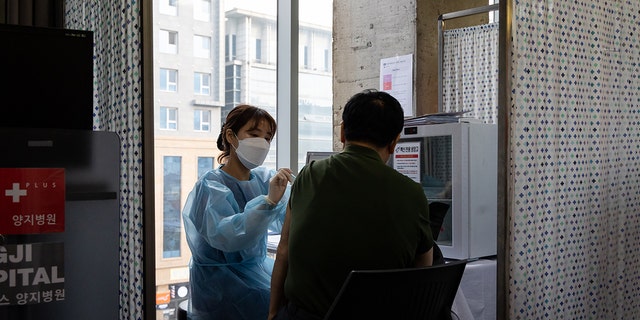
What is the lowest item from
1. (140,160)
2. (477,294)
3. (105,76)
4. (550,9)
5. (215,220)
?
(477,294)

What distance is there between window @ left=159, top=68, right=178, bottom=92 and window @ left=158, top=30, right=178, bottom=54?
0.12m

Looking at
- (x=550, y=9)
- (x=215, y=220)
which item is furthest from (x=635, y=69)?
(x=215, y=220)

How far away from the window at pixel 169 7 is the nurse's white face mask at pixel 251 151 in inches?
55.8

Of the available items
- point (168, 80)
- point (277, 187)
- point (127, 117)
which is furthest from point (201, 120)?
point (127, 117)

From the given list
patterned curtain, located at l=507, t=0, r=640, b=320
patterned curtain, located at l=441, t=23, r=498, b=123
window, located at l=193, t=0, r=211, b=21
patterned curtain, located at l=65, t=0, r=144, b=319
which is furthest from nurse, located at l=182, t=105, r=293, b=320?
patterned curtain, located at l=441, t=23, r=498, b=123

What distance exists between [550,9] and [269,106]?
2411 millimetres

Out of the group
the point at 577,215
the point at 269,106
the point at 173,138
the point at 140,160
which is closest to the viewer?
the point at 140,160

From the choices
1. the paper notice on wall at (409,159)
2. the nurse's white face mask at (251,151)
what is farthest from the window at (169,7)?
the paper notice on wall at (409,159)

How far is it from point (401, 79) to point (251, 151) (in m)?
1.54

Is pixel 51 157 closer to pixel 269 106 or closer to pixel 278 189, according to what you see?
pixel 278 189

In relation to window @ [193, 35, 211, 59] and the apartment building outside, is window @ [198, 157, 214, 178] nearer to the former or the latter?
the apartment building outside

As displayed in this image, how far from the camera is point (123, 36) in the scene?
200cm

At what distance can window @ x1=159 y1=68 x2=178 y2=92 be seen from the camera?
3.88 metres

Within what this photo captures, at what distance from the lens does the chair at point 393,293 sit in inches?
63.8
